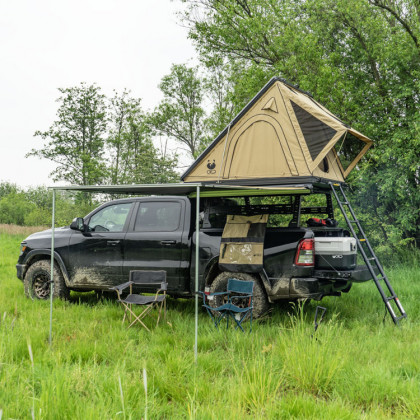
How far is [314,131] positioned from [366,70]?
5221 millimetres

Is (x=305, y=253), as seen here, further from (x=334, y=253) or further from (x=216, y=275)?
(x=216, y=275)

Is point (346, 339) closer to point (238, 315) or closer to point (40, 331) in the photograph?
point (238, 315)

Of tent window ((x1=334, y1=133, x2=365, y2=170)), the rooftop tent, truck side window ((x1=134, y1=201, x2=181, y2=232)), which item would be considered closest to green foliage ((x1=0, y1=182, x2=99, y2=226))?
tent window ((x1=334, y1=133, x2=365, y2=170))

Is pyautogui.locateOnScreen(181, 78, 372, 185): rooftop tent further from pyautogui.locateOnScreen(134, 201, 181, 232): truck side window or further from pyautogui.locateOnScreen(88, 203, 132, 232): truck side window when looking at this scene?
pyautogui.locateOnScreen(88, 203, 132, 232): truck side window

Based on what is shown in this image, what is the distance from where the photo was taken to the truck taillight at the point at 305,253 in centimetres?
534

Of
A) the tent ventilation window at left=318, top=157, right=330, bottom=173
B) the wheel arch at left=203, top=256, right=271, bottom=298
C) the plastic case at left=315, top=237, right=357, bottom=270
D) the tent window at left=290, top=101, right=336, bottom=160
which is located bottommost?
the wheel arch at left=203, top=256, right=271, bottom=298

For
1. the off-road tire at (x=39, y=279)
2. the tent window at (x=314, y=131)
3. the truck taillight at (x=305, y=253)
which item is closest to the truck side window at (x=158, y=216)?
the off-road tire at (x=39, y=279)

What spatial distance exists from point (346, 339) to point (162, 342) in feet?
6.57

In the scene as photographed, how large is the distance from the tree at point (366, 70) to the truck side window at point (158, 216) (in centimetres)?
555

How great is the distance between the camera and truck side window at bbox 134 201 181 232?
6287 mm

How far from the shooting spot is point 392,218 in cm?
1019

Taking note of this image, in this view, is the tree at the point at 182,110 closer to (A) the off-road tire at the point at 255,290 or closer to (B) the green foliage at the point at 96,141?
(B) the green foliage at the point at 96,141

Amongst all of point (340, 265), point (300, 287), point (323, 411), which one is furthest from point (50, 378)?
point (340, 265)

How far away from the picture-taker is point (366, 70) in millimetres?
11164
